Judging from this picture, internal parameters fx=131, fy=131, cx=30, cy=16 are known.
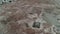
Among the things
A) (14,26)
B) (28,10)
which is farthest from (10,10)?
(14,26)

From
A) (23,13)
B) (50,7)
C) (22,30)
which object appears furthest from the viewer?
(50,7)

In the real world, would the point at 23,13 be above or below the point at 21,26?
above

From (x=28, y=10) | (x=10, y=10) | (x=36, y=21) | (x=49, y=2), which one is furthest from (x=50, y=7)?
(x=10, y=10)

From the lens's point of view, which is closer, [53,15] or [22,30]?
[22,30]

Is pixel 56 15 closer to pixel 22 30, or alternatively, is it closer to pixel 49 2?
pixel 49 2

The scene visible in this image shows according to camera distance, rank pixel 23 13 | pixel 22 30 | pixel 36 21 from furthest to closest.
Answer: pixel 23 13
pixel 36 21
pixel 22 30

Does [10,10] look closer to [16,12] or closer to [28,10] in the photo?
[16,12]
